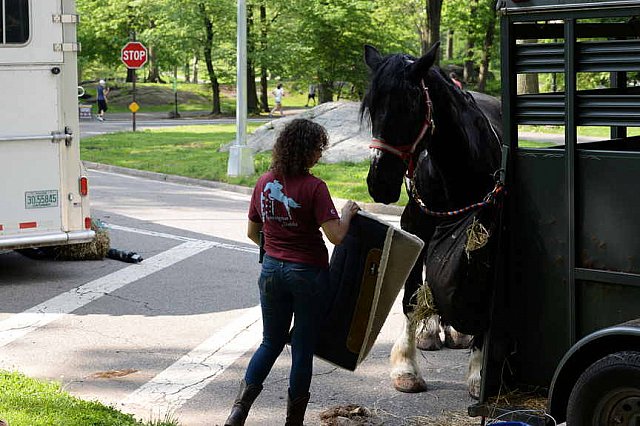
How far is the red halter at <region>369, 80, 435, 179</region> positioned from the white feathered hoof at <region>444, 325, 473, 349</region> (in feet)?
7.24

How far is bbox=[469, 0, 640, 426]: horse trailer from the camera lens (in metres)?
4.55

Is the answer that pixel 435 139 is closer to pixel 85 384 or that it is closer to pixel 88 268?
pixel 85 384

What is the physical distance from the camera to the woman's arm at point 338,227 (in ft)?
17.9

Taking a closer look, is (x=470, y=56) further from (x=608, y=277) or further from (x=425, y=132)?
(x=608, y=277)

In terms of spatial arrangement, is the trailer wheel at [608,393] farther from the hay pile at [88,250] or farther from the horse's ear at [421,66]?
the hay pile at [88,250]

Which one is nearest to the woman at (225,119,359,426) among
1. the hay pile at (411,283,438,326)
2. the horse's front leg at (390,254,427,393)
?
the hay pile at (411,283,438,326)

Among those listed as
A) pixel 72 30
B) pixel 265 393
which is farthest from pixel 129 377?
pixel 72 30

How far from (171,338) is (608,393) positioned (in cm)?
457

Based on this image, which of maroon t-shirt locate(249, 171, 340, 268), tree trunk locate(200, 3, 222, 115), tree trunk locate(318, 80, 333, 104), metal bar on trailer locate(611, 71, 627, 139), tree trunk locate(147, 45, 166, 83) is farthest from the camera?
tree trunk locate(147, 45, 166, 83)

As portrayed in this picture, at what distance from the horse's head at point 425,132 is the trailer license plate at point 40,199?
5.13 metres

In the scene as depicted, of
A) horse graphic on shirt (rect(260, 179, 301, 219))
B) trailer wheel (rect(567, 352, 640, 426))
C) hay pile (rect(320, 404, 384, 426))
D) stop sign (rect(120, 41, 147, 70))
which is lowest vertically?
hay pile (rect(320, 404, 384, 426))


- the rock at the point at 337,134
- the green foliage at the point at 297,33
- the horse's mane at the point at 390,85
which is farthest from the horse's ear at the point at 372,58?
the green foliage at the point at 297,33

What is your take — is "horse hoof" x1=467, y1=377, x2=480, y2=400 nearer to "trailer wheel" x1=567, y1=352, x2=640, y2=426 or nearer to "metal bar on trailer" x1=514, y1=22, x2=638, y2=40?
"trailer wheel" x1=567, y1=352, x2=640, y2=426

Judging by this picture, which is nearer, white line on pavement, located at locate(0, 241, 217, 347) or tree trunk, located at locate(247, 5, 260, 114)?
white line on pavement, located at locate(0, 241, 217, 347)
